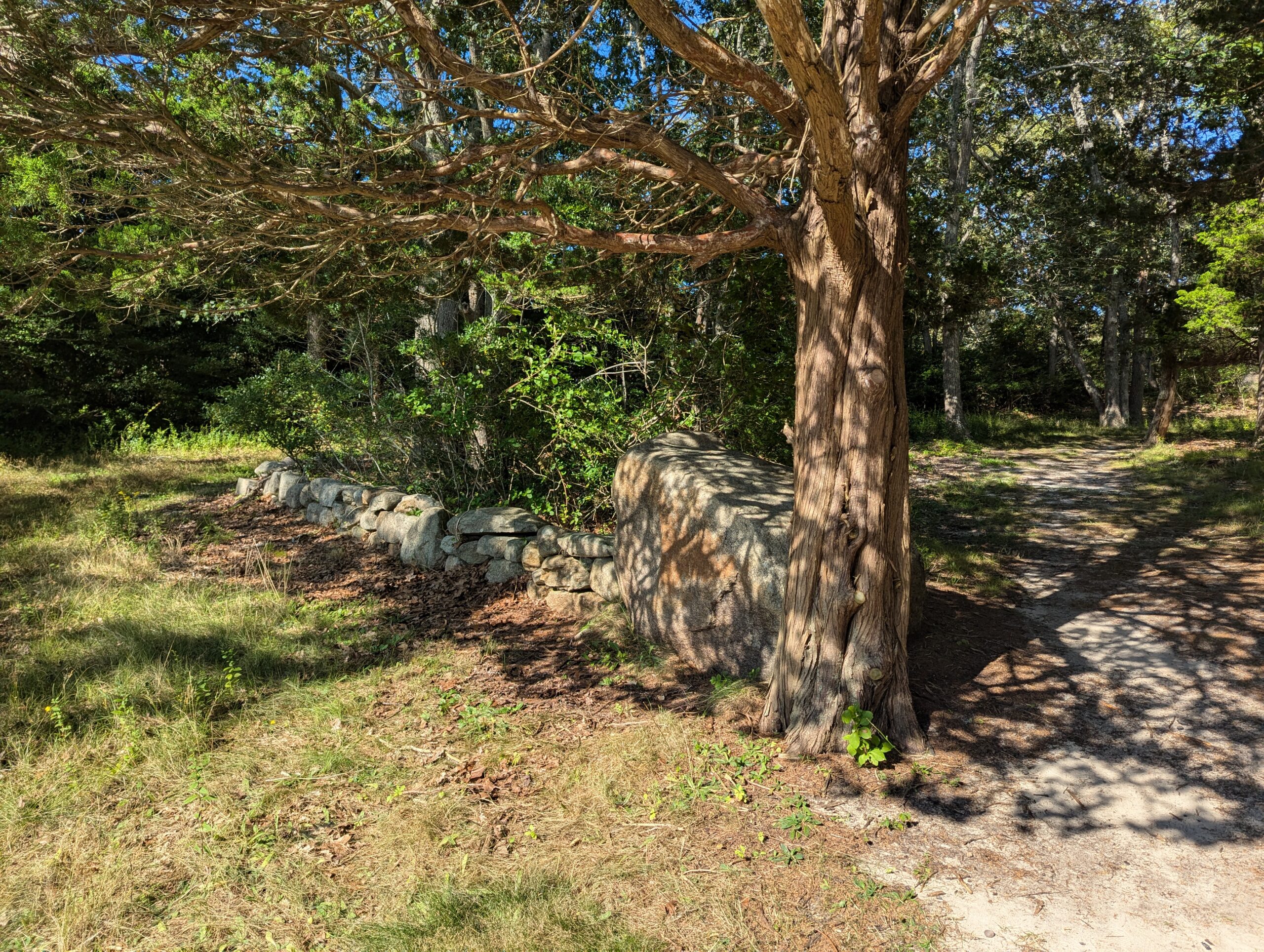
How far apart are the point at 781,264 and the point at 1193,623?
12.8 ft

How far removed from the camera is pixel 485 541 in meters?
6.86

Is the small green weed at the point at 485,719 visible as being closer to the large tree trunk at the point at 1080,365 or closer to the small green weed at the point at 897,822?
the small green weed at the point at 897,822

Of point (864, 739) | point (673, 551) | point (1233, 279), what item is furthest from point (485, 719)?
point (1233, 279)

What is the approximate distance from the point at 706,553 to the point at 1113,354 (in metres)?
17.8

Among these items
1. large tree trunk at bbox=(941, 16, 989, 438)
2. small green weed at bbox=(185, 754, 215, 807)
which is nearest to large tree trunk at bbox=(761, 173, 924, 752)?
small green weed at bbox=(185, 754, 215, 807)

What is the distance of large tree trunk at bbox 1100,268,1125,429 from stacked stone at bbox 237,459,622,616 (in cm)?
1626

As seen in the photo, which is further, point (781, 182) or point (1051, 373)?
point (1051, 373)

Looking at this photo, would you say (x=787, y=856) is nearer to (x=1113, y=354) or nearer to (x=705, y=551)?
(x=705, y=551)

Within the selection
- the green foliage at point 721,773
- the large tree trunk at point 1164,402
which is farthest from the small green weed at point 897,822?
the large tree trunk at point 1164,402

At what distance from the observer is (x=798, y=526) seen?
3984mm

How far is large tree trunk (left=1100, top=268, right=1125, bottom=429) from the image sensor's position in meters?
17.4

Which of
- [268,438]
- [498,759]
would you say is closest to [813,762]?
[498,759]

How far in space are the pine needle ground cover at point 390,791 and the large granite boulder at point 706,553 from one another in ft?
0.84

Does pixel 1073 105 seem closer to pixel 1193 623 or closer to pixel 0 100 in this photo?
pixel 1193 623
